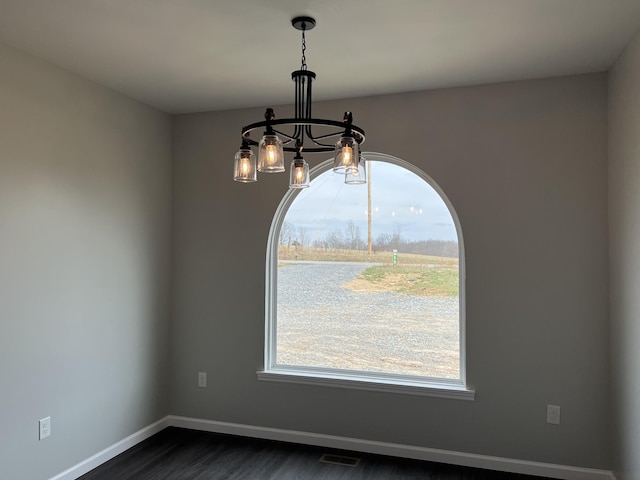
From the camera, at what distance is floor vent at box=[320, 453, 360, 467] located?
11.1 feet

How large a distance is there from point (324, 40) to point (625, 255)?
2073 mm

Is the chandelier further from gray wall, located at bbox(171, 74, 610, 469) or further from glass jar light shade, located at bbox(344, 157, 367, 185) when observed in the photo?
gray wall, located at bbox(171, 74, 610, 469)

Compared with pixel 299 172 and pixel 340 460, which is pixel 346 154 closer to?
pixel 299 172

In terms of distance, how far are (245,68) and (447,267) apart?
1.96 m

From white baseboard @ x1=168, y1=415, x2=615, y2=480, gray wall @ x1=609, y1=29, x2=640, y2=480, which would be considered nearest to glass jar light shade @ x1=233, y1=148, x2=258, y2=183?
gray wall @ x1=609, y1=29, x2=640, y2=480

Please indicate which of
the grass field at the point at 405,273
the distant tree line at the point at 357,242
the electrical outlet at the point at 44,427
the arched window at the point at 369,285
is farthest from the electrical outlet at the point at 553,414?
the electrical outlet at the point at 44,427

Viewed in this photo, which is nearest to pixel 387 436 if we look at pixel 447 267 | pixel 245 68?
pixel 447 267

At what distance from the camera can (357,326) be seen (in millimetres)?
3801

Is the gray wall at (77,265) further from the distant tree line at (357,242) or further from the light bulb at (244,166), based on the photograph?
the light bulb at (244,166)

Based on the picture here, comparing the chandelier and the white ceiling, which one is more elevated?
the white ceiling

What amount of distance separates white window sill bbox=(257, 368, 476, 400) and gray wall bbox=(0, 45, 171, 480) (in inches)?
41.8

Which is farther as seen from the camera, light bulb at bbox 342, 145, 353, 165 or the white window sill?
the white window sill

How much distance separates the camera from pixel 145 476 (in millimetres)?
3203

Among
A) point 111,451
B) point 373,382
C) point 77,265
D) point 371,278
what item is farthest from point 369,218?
point 111,451
